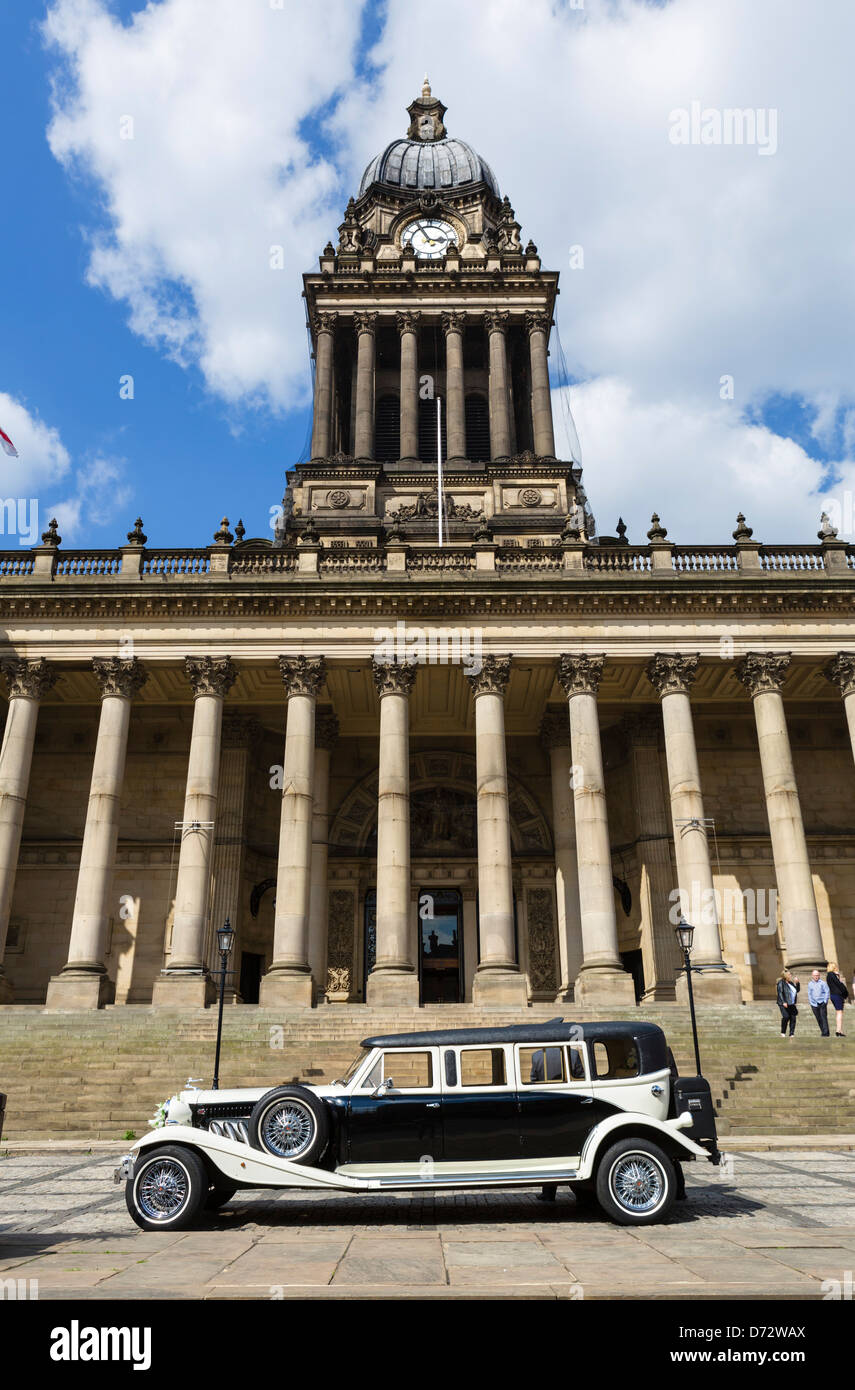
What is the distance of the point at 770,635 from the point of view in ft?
100

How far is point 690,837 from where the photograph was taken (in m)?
28.0

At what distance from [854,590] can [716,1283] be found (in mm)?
27578

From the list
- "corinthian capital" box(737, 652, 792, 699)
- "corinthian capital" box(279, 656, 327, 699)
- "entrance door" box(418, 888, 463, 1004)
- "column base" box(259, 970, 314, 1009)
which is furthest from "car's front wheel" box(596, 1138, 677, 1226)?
"entrance door" box(418, 888, 463, 1004)

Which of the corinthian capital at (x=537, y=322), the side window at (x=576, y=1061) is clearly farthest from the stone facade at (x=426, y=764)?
the side window at (x=576, y=1061)

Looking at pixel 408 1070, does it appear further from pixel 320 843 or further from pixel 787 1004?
pixel 320 843

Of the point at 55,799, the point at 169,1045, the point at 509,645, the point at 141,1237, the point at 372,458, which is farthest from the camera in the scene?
the point at 372,458

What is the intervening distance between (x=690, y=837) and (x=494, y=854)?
570 cm

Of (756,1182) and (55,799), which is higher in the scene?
(55,799)

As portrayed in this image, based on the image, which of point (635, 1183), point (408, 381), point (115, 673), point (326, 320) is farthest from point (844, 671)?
point (326, 320)

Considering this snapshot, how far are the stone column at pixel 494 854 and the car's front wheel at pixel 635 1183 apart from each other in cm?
1620

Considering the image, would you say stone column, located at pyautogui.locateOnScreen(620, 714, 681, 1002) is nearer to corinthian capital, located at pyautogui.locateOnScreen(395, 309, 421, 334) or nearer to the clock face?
corinthian capital, located at pyautogui.locateOnScreen(395, 309, 421, 334)
